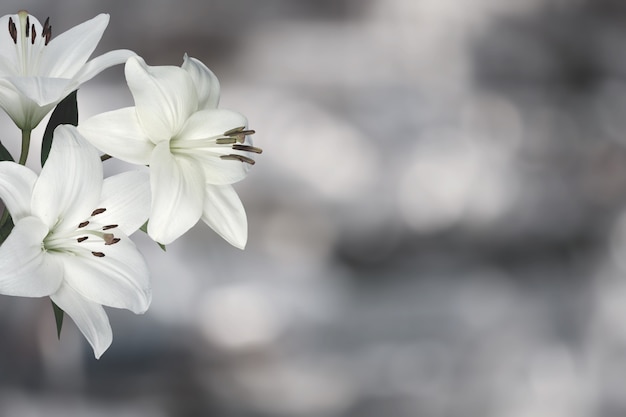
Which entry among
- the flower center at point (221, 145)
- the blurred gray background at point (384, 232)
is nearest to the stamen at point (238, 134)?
the flower center at point (221, 145)

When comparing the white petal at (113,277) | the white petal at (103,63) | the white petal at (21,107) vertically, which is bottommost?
the white petal at (113,277)

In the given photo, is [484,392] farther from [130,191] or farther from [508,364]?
[130,191]

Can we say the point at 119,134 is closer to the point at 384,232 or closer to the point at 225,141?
the point at 225,141

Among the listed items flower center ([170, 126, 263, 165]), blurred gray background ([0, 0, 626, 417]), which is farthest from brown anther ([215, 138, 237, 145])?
blurred gray background ([0, 0, 626, 417])

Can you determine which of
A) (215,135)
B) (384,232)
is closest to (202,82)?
(215,135)

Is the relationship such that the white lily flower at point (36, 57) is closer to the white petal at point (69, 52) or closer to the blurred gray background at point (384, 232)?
the white petal at point (69, 52)

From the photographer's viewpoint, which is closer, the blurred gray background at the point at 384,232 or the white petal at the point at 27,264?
the white petal at the point at 27,264
